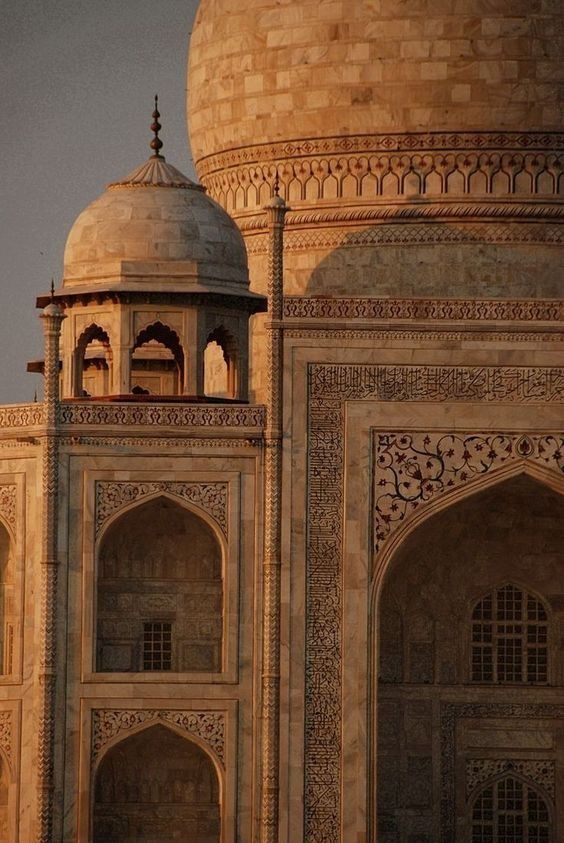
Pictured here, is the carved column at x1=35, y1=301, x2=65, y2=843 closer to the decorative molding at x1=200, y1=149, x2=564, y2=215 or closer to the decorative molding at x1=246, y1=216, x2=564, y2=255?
the decorative molding at x1=246, y1=216, x2=564, y2=255

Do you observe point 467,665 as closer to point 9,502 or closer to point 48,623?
point 48,623

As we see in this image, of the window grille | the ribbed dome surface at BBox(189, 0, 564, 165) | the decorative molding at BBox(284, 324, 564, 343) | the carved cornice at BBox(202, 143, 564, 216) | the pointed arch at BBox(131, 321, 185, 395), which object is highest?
the ribbed dome surface at BBox(189, 0, 564, 165)

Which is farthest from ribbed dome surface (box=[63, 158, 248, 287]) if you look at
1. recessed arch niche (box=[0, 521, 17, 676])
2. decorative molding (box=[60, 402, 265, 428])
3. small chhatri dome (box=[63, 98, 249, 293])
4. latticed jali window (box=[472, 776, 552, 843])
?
latticed jali window (box=[472, 776, 552, 843])

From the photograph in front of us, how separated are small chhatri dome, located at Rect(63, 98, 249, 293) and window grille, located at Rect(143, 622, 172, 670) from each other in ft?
A: 8.67

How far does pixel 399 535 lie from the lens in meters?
23.2

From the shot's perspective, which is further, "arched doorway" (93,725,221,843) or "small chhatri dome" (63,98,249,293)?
"small chhatri dome" (63,98,249,293)

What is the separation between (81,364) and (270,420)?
197cm

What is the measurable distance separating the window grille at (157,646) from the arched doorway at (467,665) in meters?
1.73

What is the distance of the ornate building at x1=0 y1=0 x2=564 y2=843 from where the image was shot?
23.1 meters

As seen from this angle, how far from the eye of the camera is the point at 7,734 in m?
23.3

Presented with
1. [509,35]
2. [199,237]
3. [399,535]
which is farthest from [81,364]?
[509,35]

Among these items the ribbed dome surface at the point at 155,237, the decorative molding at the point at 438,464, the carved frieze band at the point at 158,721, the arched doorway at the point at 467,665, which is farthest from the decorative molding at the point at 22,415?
the arched doorway at the point at 467,665

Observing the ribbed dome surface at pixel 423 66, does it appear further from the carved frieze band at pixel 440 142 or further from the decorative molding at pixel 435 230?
the decorative molding at pixel 435 230

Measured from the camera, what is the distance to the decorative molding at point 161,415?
23250 millimetres
